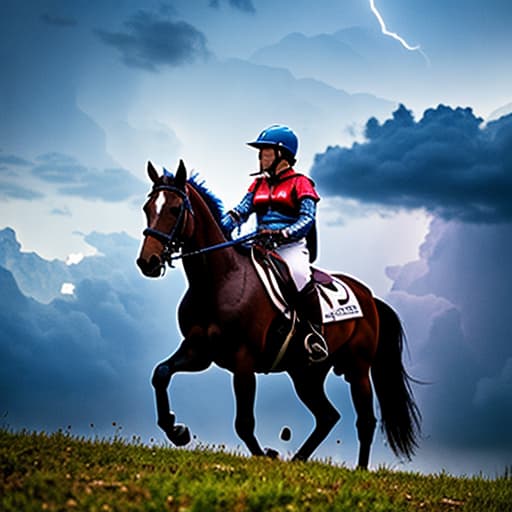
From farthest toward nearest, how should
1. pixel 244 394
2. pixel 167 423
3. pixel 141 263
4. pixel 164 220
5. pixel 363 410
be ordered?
1. pixel 363 410
2. pixel 167 423
3. pixel 244 394
4. pixel 164 220
5. pixel 141 263

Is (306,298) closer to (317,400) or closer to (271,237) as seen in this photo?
(271,237)

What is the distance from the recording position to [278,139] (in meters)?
10.7

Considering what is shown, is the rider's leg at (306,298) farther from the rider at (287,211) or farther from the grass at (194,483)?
the grass at (194,483)

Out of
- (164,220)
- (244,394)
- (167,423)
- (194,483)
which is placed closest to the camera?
(194,483)

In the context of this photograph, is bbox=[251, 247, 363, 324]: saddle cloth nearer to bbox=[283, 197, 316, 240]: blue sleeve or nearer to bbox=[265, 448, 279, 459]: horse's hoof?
bbox=[283, 197, 316, 240]: blue sleeve

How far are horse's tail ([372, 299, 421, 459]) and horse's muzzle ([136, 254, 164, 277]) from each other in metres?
4.29

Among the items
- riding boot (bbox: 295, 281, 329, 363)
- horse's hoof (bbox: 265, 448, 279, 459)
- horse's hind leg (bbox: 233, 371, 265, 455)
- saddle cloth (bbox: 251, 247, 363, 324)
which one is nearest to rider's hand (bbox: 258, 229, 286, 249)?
saddle cloth (bbox: 251, 247, 363, 324)

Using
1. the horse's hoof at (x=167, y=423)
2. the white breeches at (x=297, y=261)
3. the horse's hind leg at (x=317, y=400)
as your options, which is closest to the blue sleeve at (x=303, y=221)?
the white breeches at (x=297, y=261)

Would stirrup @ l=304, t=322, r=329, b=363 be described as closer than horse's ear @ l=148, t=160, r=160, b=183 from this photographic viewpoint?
No

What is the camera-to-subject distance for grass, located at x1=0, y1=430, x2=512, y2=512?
7125 mm

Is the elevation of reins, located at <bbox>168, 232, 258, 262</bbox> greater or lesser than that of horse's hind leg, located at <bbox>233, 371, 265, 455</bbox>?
greater

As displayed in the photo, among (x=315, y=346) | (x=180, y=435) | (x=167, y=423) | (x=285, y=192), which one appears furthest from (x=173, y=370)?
(x=285, y=192)

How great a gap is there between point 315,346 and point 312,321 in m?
0.32

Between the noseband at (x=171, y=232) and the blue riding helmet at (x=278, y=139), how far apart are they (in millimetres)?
1567
